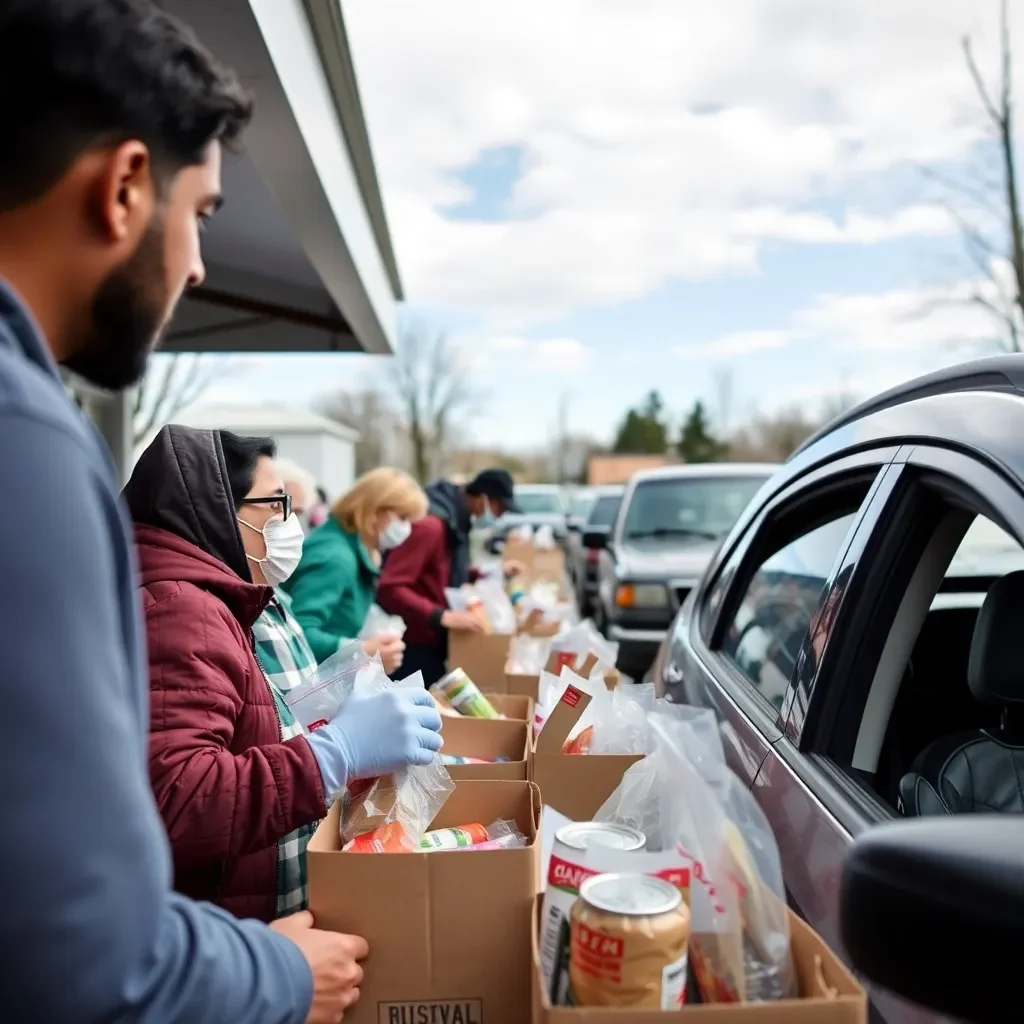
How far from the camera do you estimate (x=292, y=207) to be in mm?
4730

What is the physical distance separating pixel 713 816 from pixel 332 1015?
0.61 metres

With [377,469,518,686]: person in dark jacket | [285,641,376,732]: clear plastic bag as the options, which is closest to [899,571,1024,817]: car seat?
[285,641,376,732]: clear plastic bag

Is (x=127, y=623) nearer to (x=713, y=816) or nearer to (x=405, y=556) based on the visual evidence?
(x=713, y=816)

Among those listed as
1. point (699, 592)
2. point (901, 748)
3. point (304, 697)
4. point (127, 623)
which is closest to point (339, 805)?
point (304, 697)

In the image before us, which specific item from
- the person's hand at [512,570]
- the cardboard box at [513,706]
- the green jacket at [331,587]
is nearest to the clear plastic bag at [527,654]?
the green jacket at [331,587]

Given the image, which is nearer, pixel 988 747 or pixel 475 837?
pixel 475 837

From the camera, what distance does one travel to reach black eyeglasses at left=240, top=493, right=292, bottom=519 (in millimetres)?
2373

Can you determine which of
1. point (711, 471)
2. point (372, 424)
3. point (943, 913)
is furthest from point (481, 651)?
point (372, 424)

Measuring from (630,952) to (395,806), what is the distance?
70cm

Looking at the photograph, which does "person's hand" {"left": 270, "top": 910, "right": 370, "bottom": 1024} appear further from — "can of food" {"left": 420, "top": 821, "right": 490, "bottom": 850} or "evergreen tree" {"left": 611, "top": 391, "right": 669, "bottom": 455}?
"evergreen tree" {"left": 611, "top": 391, "right": 669, "bottom": 455}

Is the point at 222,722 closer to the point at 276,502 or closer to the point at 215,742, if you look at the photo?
the point at 215,742

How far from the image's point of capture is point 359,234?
18.9 feet

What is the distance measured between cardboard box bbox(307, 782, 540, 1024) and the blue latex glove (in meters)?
0.23

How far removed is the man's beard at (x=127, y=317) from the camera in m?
0.98
